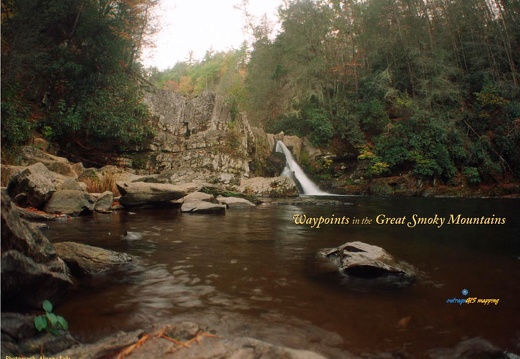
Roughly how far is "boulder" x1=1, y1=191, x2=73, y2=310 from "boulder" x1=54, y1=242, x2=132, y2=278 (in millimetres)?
886

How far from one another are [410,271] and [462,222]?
576 cm

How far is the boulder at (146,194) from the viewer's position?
924 centimetres

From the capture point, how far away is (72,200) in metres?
7.56

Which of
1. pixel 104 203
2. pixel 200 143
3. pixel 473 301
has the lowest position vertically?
pixel 473 301

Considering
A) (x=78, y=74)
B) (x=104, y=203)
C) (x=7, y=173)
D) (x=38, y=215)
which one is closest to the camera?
(x=38, y=215)

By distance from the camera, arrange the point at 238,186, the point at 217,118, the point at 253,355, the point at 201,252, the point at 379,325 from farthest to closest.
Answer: the point at 217,118 < the point at 238,186 < the point at 201,252 < the point at 379,325 < the point at 253,355

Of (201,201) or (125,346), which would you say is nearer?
(125,346)

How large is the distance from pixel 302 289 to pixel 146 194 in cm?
755

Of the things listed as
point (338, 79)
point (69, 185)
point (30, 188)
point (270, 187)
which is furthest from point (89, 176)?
point (338, 79)

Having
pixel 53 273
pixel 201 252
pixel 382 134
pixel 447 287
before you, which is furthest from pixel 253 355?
pixel 382 134

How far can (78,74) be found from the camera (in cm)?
1489

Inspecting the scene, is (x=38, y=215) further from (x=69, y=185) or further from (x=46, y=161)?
(x=46, y=161)

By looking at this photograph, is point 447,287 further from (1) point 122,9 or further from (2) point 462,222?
(1) point 122,9

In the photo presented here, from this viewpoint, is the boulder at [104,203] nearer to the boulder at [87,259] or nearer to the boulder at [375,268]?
the boulder at [87,259]
